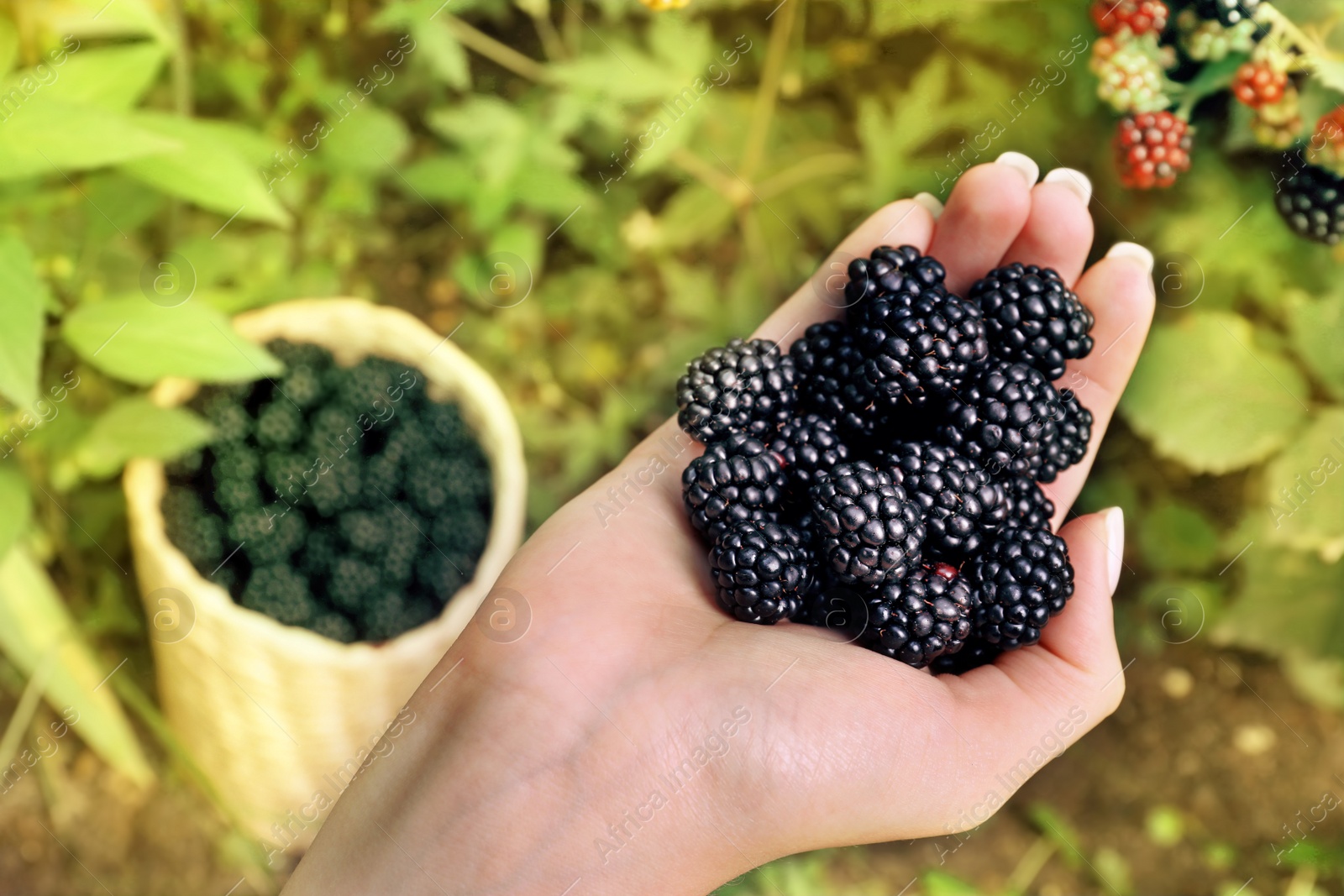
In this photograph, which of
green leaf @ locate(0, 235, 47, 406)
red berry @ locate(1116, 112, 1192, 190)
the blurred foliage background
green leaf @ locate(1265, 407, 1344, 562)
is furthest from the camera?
green leaf @ locate(1265, 407, 1344, 562)

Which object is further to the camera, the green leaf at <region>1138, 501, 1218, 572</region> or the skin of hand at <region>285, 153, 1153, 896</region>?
the green leaf at <region>1138, 501, 1218, 572</region>

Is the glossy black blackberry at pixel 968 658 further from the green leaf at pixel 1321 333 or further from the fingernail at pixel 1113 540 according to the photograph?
the green leaf at pixel 1321 333

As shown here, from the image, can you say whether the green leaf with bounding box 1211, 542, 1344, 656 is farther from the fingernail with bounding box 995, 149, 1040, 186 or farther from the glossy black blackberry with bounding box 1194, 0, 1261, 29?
the glossy black blackberry with bounding box 1194, 0, 1261, 29

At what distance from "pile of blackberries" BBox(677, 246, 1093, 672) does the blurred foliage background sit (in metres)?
0.34

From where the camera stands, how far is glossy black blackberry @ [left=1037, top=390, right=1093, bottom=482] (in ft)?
5.59

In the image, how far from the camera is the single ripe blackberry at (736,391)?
5.57 ft

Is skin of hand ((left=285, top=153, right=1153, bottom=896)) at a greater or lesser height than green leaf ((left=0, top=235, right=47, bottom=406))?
lesser

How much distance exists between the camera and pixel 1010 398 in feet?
5.21

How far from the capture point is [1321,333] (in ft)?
6.36

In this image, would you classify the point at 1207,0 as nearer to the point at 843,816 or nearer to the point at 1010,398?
the point at 1010,398

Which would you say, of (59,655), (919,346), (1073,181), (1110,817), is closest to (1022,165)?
(1073,181)

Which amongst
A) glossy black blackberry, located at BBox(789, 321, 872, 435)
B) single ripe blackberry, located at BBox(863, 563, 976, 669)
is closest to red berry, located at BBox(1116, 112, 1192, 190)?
glossy black blackberry, located at BBox(789, 321, 872, 435)

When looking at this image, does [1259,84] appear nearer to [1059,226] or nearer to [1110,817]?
[1059,226]

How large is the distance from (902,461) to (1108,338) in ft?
1.78
